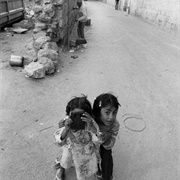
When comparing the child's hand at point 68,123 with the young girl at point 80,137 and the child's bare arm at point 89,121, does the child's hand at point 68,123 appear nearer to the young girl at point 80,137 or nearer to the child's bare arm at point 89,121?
the young girl at point 80,137

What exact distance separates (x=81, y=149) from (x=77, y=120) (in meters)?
0.36

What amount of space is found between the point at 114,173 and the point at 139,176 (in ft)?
1.02

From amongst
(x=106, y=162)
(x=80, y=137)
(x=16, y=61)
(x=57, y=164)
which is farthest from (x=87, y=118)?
(x=16, y=61)

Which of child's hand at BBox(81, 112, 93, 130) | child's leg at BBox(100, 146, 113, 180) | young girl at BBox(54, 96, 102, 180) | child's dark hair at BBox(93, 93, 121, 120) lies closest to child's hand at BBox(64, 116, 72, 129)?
young girl at BBox(54, 96, 102, 180)

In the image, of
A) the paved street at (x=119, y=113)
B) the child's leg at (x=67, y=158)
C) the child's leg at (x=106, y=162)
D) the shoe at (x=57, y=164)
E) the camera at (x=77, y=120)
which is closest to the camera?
the camera at (x=77, y=120)

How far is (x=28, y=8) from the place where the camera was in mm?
13180

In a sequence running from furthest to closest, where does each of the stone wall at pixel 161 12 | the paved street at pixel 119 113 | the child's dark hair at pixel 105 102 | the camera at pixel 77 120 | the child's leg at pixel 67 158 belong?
the stone wall at pixel 161 12
the paved street at pixel 119 113
the child's leg at pixel 67 158
the child's dark hair at pixel 105 102
the camera at pixel 77 120

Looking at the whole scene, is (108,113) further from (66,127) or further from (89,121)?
(66,127)

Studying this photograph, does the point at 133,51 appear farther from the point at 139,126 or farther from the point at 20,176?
the point at 20,176

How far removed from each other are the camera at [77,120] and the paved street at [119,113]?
1.00 metres

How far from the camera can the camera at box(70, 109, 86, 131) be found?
1.76 m

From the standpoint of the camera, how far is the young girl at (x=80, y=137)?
179 centimetres

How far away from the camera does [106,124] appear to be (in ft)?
6.61

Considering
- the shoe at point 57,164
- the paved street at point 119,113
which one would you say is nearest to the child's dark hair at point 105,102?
the shoe at point 57,164
